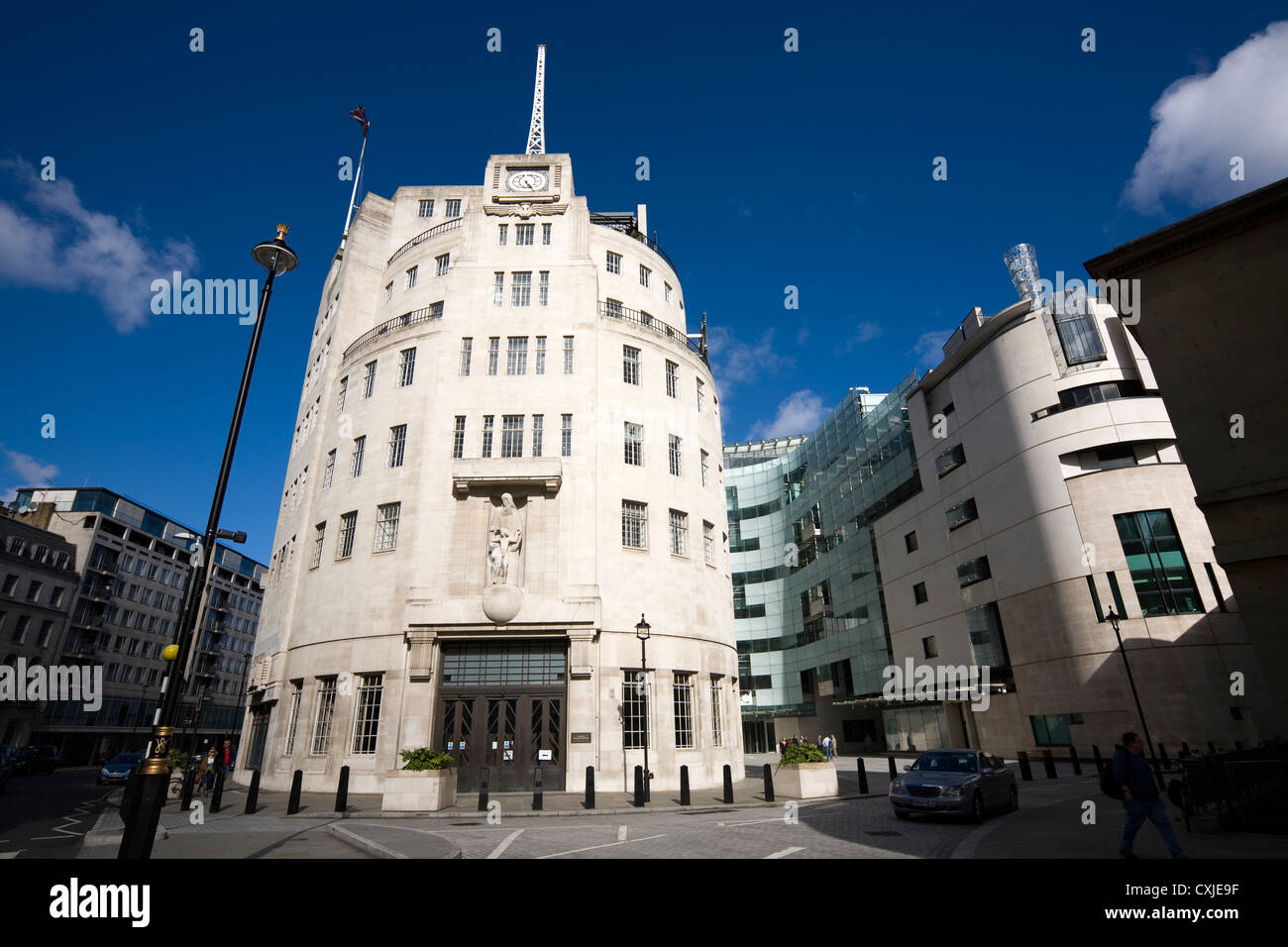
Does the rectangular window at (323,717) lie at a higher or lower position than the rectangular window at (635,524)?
lower

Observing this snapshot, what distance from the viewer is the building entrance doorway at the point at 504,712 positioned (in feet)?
77.1

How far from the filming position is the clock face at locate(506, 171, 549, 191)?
112 ft

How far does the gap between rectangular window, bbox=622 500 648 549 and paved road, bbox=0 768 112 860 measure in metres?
19.2

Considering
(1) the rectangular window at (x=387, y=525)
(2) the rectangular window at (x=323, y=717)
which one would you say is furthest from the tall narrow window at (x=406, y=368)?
(2) the rectangular window at (x=323, y=717)

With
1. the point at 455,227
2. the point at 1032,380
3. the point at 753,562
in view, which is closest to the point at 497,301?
the point at 455,227

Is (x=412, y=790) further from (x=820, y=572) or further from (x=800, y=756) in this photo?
(x=820, y=572)

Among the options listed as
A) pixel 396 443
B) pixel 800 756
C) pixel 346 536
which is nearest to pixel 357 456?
pixel 396 443

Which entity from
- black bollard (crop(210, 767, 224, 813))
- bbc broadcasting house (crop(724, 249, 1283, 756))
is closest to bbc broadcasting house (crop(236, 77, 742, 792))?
black bollard (crop(210, 767, 224, 813))

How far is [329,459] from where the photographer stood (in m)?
32.4

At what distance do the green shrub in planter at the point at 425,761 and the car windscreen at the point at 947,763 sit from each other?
13876 mm

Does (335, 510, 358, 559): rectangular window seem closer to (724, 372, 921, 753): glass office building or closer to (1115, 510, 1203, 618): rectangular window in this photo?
(724, 372, 921, 753): glass office building

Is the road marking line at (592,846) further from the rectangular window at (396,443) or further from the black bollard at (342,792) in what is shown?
the rectangular window at (396,443)

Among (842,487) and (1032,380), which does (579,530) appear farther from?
(842,487)

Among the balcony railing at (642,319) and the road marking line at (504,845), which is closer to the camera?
the road marking line at (504,845)
